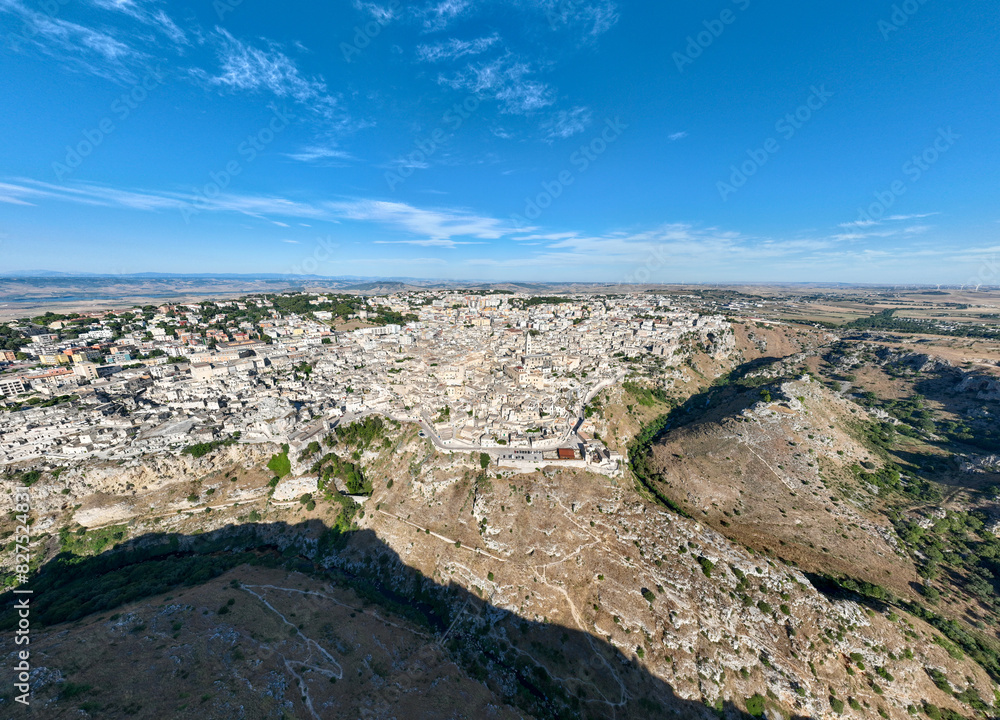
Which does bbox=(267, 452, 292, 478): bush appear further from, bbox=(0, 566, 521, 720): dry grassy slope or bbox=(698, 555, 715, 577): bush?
bbox=(698, 555, 715, 577): bush

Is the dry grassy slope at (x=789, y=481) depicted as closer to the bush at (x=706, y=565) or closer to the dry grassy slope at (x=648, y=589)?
the dry grassy slope at (x=648, y=589)

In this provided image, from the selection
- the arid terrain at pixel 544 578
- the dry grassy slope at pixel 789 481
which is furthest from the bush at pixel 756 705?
the dry grassy slope at pixel 789 481

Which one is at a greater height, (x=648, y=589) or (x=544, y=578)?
(x=648, y=589)

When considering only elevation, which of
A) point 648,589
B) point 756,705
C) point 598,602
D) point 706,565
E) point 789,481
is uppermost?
point 789,481

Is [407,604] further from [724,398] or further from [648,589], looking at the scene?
[724,398]

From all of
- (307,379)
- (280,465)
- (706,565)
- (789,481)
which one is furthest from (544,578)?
(307,379)

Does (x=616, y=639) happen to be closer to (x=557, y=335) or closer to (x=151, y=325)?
(x=557, y=335)

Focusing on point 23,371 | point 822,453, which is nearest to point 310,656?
point 822,453
